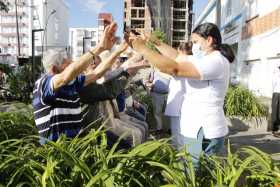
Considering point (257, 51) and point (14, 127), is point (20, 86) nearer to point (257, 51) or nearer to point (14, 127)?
point (14, 127)

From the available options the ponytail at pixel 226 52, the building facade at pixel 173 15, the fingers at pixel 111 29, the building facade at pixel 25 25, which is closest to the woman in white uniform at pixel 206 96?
the ponytail at pixel 226 52

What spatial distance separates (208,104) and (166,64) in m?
0.56

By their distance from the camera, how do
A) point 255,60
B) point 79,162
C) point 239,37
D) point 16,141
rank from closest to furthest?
1. point 79,162
2. point 16,141
3. point 255,60
4. point 239,37

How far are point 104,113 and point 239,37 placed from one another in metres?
20.3

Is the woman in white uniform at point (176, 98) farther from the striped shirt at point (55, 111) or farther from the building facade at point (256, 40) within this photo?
the building facade at point (256, 40)

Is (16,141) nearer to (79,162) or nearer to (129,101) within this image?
(79,162)

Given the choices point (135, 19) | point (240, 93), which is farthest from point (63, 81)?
point (135, 19)

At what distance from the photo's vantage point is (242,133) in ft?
31.2

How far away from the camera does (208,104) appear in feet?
10.2

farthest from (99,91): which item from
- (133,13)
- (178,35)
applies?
(133,13)

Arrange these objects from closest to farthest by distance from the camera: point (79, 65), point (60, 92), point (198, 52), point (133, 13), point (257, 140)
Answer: point (79, 65), point (60, 92), point (198, 52), point (257, 140), point (133, 13)

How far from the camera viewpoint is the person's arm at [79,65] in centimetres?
315

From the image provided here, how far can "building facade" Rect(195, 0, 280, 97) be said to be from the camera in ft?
54.3

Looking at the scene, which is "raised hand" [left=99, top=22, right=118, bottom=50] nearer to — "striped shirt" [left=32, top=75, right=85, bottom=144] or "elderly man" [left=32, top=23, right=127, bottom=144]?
"elderly man" [left=32, top=23, right=127, bottom=144]
